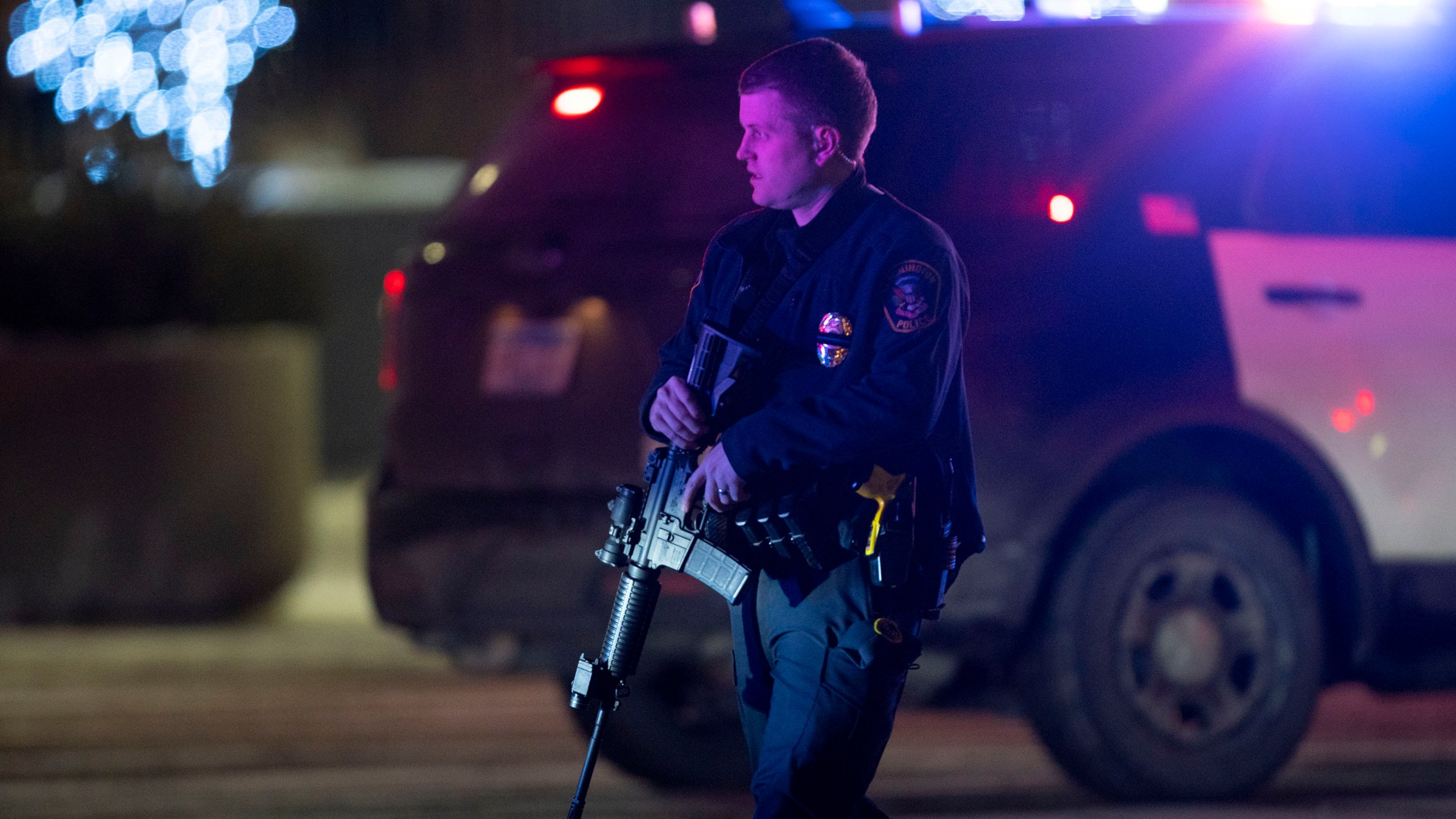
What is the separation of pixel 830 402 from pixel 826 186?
386 mm

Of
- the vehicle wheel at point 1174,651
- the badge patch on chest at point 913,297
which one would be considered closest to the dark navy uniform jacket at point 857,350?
the badge patch on chest at point 913,297

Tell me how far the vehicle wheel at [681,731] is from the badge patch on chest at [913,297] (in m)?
2.33

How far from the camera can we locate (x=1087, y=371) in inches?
180

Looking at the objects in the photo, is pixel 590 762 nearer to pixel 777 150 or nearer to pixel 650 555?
pixel 650 555

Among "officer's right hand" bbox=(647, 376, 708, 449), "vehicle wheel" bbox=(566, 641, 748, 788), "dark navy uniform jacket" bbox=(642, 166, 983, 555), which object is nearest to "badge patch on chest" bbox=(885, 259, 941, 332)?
"dark navy uniform jacket" bbox=(642, 166, 983, 555)

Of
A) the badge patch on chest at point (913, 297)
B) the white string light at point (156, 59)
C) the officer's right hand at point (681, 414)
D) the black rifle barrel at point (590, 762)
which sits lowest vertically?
the black rifle barrel at point (590, 762)

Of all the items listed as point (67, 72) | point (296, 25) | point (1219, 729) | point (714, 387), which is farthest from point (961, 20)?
point (296, 25)

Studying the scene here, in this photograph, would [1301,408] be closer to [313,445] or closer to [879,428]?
[879,428]

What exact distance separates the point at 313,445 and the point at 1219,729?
22.0ft

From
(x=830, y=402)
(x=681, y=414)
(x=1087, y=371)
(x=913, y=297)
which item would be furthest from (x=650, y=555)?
(x=1087, y=371)

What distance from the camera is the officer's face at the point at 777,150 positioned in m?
2.88

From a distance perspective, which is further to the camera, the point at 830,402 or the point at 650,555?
the point at 650,555

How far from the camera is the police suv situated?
15.0 feet

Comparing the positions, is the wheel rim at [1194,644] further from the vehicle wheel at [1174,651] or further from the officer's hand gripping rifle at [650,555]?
the officer's hand gripping rifle at [650,555]
